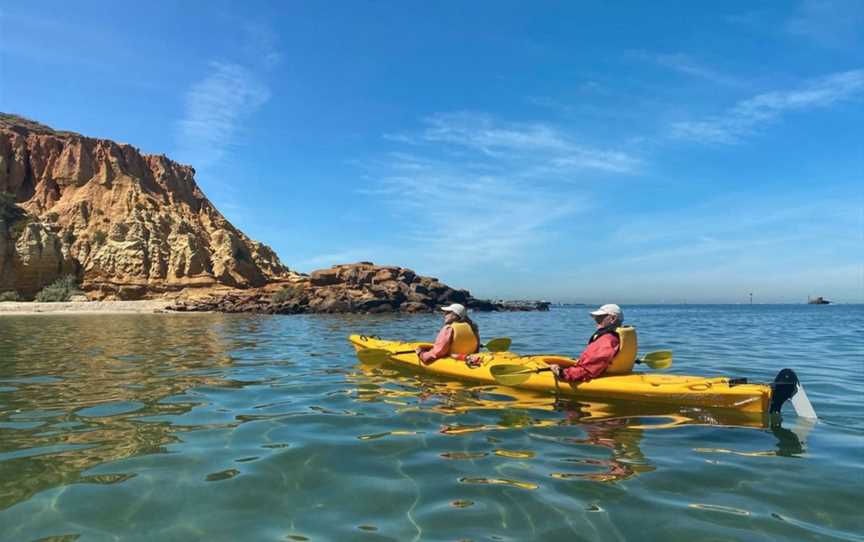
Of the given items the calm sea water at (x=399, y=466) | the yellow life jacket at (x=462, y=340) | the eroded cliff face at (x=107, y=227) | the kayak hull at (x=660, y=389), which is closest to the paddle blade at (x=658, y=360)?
the kayak hull at (x=660, y=389)

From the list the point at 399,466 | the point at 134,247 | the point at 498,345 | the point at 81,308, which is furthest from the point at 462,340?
the point at 134,247

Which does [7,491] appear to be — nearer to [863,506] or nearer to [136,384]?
[136,384]

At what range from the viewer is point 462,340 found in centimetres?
1017

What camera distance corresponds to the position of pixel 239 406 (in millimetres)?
7266

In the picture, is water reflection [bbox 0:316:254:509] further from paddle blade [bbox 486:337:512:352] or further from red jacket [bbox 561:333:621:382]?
red jacket [bbox 561:333:621:382]

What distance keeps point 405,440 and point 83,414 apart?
4226mm

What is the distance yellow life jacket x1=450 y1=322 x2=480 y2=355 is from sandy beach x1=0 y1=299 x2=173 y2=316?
36.0 m

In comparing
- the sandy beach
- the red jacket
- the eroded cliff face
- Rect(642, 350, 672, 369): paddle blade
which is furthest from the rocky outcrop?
the red jacket

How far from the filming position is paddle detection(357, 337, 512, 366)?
11188 millimetres

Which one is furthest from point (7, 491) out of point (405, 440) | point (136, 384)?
point (136, 384)

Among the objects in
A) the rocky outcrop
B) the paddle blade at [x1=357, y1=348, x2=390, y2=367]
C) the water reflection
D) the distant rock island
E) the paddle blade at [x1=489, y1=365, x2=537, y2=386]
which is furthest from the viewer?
the distant rock island

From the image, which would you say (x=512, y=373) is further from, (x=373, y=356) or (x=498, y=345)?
(x=373, y=356)

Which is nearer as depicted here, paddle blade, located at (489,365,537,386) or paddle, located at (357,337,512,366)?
paddle blade, located at (489,365,537,386)

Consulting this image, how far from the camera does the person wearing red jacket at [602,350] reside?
25.8ft
